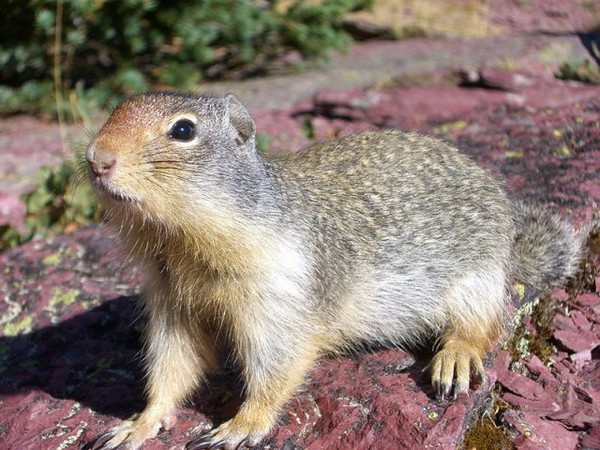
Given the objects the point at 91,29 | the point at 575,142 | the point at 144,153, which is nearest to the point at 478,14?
the point at 91,29

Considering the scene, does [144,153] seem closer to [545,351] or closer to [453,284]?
[453,284]

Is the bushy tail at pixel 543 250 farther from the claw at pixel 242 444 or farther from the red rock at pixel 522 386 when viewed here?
the claw at pixel 242 444

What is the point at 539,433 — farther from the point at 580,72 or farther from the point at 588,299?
the point at 580,72

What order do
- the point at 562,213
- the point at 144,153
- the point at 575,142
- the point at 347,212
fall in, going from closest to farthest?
the point at 144,153 < the point at 347,212 < the point at 562,213 < the point at 575,142

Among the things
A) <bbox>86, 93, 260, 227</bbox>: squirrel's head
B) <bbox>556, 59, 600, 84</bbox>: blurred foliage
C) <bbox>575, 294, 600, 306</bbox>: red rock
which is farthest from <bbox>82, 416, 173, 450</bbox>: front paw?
<bbox>556, 59, 600, 84</bbox>: blurred foliage

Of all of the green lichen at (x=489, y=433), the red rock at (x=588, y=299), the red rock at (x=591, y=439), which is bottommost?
the red rock at (x=588, y=299)

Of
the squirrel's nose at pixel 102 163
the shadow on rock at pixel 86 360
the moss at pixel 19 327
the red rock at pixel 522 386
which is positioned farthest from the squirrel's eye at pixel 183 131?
the moss at pixel 19 327

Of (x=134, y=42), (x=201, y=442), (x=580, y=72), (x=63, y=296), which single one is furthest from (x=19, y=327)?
(x=580, y=72)

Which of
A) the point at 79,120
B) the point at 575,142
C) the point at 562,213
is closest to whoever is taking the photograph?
the point at 562,213
